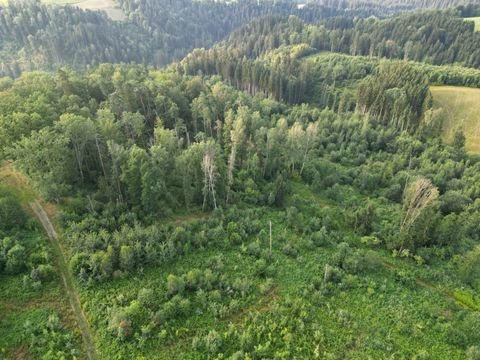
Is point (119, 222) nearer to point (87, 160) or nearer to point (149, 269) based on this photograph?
point (149, 269)

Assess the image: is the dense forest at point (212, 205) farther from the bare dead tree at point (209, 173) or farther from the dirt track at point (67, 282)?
the dirt track at point (67, 282)

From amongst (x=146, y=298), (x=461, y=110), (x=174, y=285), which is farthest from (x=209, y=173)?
(x=461, y=110)

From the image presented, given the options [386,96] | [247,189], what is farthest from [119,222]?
[386,96]

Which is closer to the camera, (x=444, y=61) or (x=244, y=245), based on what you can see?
(x=244, y=245)

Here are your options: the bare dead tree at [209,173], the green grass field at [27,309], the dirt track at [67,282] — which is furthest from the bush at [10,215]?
the bare dead tree at [209,173]

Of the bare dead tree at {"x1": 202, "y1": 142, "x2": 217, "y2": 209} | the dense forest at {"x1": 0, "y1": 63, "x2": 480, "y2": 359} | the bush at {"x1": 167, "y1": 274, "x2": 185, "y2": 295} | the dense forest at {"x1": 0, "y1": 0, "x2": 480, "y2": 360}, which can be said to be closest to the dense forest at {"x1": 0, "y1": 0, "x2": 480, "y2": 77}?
the dense forest at {"x1": 0, "y1": 0, "x2": 480, "y2": 360}

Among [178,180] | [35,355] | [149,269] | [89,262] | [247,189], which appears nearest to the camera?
[35,355]
